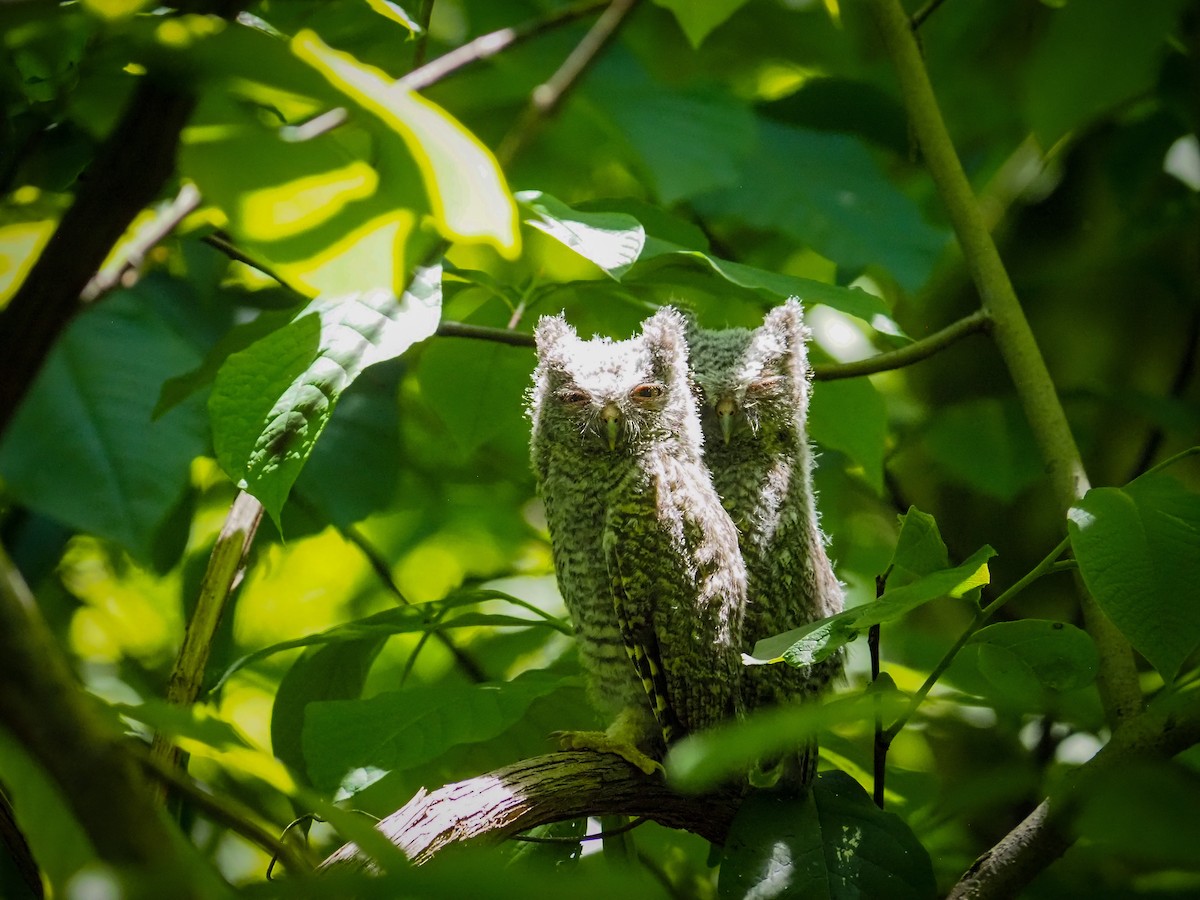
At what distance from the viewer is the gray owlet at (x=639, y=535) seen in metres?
2.11

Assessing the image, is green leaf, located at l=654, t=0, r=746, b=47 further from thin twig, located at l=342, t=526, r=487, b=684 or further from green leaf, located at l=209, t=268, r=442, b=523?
thin twig, located at l=342, t=526, r=487, b=684

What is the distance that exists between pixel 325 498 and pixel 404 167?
5.89 feet

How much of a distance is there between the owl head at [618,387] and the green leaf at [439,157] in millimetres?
1640

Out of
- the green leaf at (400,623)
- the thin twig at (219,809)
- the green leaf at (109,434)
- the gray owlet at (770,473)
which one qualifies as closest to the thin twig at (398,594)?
the green leaf at (400,623)

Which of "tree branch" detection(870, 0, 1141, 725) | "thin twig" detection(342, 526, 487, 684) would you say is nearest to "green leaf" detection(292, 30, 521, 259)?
"tree branch" detection(870, 0, 1141, 725)

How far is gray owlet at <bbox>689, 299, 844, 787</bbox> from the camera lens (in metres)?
2.15

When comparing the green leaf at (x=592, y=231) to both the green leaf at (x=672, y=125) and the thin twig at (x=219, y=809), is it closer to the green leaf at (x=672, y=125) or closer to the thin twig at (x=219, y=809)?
the green leaf at (x=672, y=125)

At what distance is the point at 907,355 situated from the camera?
2014 millimetres

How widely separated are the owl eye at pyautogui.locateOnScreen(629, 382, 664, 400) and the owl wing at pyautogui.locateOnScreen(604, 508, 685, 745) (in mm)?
263

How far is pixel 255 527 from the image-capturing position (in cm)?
208

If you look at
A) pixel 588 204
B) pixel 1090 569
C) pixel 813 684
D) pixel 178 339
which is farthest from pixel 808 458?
pixel 178 339

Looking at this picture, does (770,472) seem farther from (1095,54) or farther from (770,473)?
(1095,54)

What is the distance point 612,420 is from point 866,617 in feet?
3.74

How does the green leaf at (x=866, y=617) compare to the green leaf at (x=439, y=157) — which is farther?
the green leaf at (x=866, y=617)
